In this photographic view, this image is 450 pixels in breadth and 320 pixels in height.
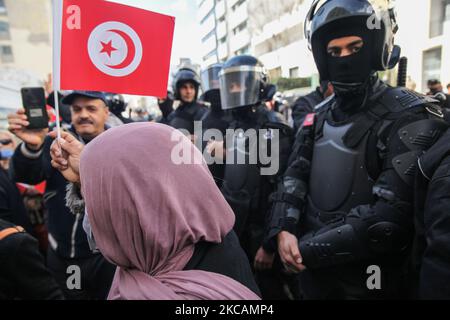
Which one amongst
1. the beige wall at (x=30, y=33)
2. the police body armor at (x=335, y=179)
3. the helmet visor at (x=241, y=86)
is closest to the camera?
the police body armor at (x=335, y=179)

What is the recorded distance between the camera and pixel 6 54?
447 inches

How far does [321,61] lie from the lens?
1.87m

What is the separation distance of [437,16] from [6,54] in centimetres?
1361

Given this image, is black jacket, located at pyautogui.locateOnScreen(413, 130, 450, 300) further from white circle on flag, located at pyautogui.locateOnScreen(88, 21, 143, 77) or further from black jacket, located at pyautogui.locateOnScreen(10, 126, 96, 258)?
black jacket, located at pyautogui.locateOnScreen(10, 126, 96, 258)

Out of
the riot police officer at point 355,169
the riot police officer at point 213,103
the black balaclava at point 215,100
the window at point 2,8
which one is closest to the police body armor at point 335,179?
the riot police officer at point 355,169

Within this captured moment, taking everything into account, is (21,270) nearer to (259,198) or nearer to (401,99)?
(259,198)

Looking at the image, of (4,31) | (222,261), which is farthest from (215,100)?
(4,31)

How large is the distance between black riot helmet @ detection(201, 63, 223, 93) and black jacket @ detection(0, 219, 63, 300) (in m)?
3.23

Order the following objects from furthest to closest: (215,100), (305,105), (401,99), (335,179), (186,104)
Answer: (186,104), (215,100), (305,105), (335,179), (401,99)

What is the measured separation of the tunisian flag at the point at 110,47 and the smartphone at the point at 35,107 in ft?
2.55

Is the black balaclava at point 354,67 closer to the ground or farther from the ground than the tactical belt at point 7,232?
farther from the ground

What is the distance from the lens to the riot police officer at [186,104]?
14.3 feet

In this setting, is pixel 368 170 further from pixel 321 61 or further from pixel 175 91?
pixel 175 91

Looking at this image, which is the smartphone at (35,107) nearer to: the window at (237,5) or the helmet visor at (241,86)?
the helmet visor at (241,86)
